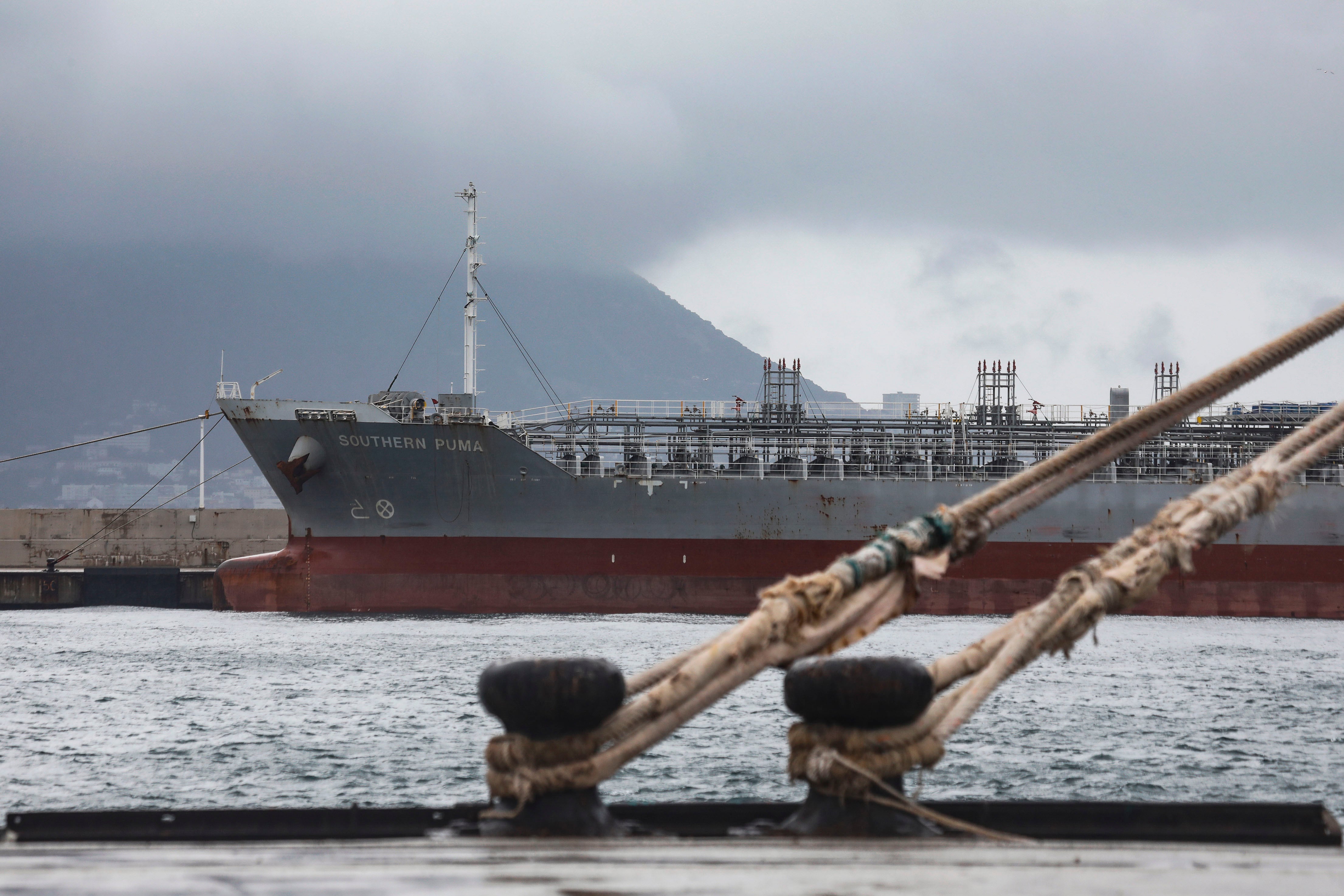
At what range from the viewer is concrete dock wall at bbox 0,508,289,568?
40188 millimetres

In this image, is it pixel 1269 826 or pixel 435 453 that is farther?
pixel 435 453

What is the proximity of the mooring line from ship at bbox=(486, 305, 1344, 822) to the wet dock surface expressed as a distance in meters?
0.66

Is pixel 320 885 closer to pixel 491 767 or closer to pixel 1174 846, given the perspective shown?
pixel 491 767

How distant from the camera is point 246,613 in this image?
95.9ft

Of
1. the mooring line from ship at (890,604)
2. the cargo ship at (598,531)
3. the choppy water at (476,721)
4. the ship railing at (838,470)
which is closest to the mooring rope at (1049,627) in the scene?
the mooring line from ship at (890,604)

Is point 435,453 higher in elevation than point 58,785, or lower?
higher

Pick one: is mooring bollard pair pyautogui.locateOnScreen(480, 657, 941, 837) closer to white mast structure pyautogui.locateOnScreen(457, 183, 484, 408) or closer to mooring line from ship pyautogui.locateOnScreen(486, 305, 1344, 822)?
mooring line from ship pyautogui.locateOnScreen(486, 305, 1344, 822)

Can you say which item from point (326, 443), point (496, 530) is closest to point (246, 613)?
point (326, 443)

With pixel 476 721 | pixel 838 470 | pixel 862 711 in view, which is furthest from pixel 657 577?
pixel 862 711

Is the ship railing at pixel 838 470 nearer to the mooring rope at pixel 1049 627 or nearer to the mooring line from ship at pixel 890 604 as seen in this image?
the mooring line from ship at pixel 890 604

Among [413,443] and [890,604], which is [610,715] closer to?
[890,604]

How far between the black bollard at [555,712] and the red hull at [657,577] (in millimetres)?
22668

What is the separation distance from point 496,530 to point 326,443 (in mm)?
4752

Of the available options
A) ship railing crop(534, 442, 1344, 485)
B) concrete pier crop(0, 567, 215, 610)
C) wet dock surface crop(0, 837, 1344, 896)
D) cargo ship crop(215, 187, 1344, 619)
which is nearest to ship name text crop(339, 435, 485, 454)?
cargo ship crop(215, 187, 1344, 619)
